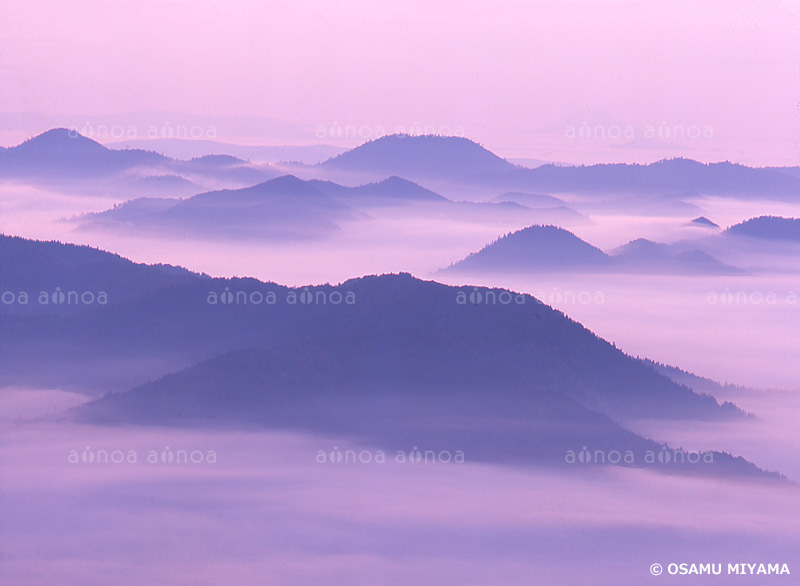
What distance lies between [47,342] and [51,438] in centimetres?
5037

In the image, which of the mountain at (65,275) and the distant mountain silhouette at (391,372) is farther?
the mountain at (65,275)

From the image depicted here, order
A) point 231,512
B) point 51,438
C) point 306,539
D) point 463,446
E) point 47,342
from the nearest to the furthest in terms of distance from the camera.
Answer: point 306,539
point 231,512
point 51,438
point 463,446
point 47,342

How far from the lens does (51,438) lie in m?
124

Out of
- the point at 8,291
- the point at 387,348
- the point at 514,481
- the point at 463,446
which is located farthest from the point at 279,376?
the point at 8,291

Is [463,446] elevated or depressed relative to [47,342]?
depressed

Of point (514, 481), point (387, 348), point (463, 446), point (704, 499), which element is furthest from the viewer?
point (387, 348)

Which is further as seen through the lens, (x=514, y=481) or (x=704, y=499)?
(x=514, y=481)

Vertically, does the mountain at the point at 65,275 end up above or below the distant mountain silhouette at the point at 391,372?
above

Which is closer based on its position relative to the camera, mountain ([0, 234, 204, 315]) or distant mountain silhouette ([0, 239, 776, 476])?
distant mountain silhouette ([0, 239, 776, 476])

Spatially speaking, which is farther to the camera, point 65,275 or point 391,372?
point 65,275

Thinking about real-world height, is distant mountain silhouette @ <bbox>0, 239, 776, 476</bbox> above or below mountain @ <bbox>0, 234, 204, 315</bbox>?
below

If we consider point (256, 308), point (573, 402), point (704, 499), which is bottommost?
point (704, 499)

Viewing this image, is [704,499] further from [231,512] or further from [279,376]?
[279,376]

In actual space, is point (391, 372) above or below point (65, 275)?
below
